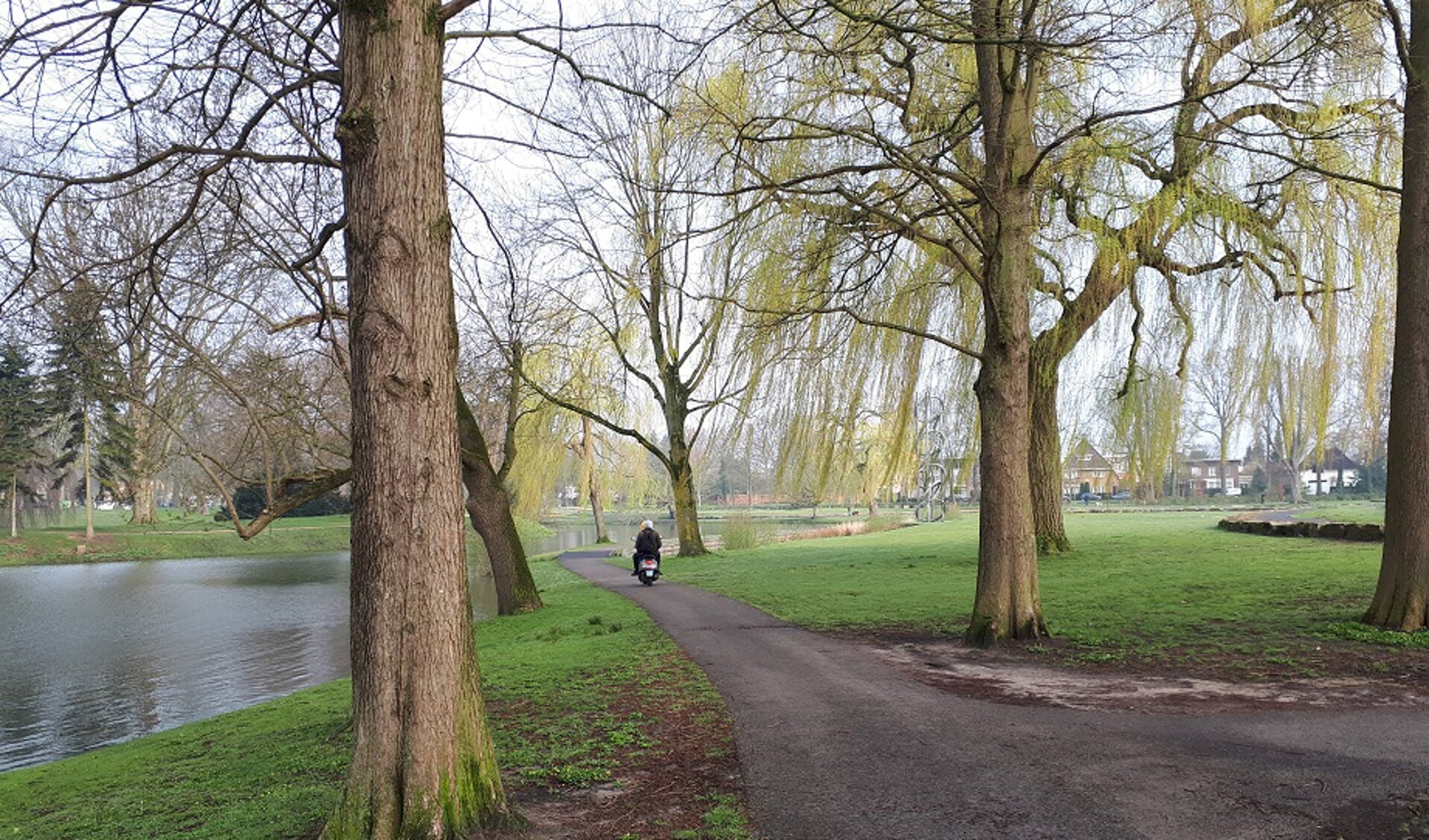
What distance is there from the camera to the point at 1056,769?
→ 17.3 ft

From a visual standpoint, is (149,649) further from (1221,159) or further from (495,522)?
(1221,159)

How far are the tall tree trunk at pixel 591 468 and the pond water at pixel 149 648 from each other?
257 inches

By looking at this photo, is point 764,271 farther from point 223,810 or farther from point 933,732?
point 223,810

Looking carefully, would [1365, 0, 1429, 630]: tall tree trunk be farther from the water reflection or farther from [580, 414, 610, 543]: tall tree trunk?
[580, 414, 610, 543]: tall tree trunk

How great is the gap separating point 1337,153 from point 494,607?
1678 cm

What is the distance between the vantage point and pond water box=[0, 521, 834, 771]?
1124cm

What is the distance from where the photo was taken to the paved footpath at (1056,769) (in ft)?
14.5

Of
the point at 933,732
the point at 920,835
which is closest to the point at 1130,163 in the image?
the point at 933,732

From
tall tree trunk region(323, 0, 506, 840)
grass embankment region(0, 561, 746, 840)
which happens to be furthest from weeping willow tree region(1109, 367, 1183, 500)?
tall tree trunk region(323, 0, 506, 840)

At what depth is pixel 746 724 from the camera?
6.54 meters

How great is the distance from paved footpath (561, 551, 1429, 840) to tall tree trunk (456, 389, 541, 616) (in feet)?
26.5

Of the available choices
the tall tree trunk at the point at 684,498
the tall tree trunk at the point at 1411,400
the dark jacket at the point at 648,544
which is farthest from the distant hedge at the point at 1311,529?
the tall tree trunk at the point at 684,498

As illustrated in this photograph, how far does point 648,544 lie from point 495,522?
176 inches

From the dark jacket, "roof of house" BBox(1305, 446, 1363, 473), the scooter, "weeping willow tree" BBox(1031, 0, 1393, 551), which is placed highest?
"weeping willow tree" BBox(1031, 0, 1393, 551)
